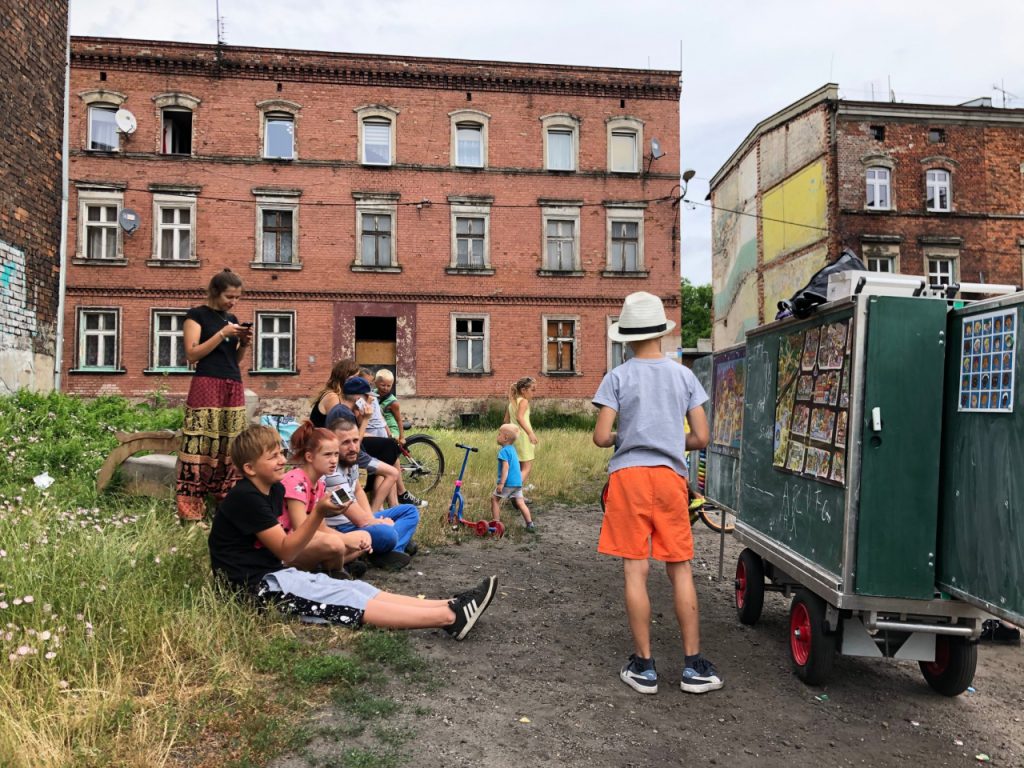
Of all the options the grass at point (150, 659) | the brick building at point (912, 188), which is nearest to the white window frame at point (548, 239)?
the brick building at point (912, 188)

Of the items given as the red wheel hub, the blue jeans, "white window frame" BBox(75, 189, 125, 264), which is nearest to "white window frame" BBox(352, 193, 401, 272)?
"white window frame" BBox(75, 189, 125, 264)

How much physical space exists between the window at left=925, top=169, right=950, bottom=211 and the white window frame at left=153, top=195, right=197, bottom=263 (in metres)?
26.1

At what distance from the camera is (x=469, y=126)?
2489 cm

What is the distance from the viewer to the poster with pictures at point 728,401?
6.15 m

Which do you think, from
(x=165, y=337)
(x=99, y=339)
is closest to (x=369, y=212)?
(x=165, y=337)

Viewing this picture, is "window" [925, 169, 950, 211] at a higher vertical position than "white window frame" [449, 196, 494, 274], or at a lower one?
higher

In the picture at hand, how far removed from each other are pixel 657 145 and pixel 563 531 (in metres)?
19.8

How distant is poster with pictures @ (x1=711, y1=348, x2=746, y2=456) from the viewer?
615 centimetres

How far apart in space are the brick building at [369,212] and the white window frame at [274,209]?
65 mm

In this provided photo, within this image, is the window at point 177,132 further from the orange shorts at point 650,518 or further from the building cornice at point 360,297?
the orange shorts at point 650,518

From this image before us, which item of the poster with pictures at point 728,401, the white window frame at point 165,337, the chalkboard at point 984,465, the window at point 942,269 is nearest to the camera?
the chalkboard at point 984,465

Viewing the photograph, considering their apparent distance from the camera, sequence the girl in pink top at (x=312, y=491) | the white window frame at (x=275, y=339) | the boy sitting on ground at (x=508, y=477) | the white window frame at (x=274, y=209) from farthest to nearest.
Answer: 1. the white window frame at (x=274, y=209)
2. the white window frame at (x=275, y=339)
3. the boy sitting on ground at (x=508, y=477)
4. the girl in pink top at (x=312, y=491)

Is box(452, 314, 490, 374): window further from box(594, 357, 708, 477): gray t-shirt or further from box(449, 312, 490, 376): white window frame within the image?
box(594, 357, 708, 477): gray t-shirt

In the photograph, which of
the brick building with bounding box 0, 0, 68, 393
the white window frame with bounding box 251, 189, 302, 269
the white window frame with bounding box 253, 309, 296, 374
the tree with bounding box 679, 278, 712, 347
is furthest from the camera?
the tree with bounding box 679, 278, 712, 347
